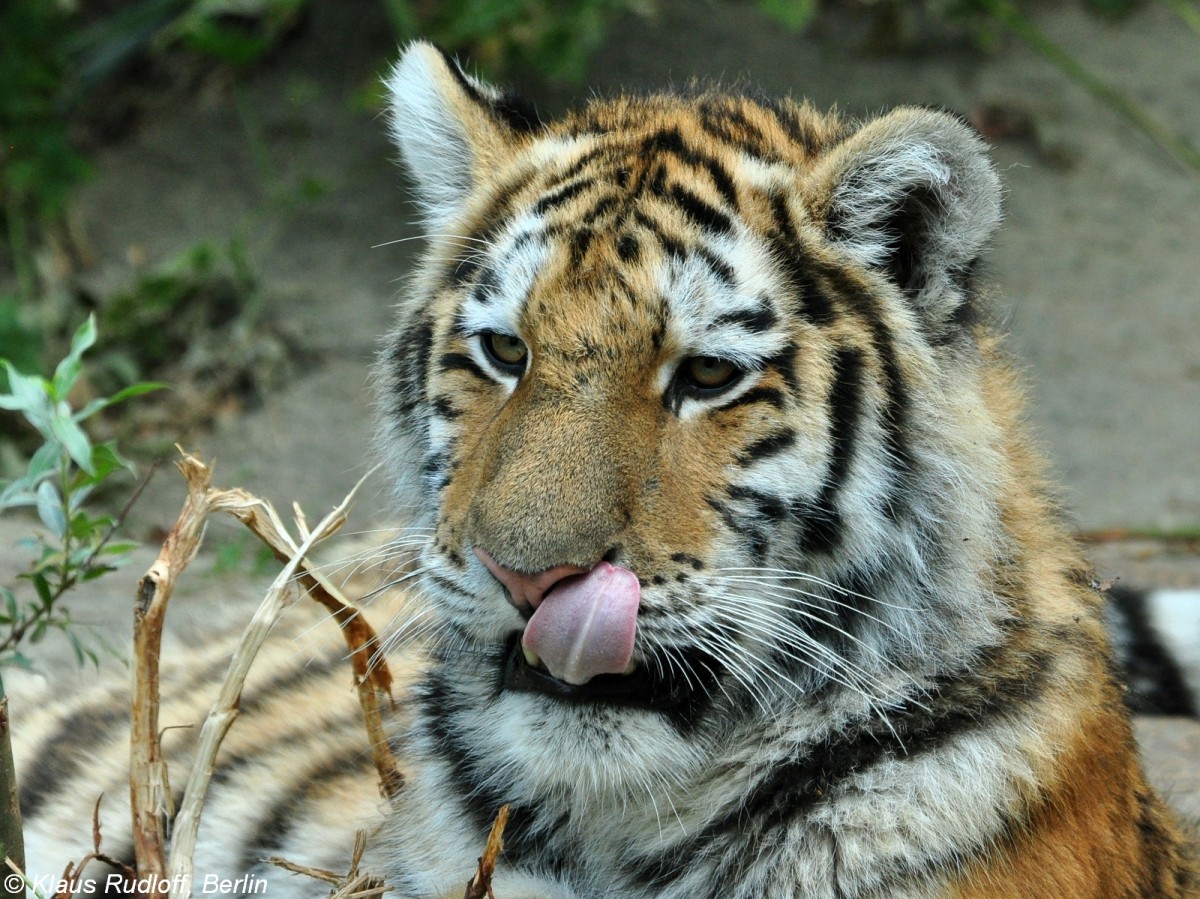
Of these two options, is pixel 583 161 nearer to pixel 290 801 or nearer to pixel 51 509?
pixel 51 509

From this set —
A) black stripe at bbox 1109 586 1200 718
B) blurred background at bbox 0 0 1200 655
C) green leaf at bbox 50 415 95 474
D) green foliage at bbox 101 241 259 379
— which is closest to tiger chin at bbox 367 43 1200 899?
green leaf at bbox 50 415 95 474

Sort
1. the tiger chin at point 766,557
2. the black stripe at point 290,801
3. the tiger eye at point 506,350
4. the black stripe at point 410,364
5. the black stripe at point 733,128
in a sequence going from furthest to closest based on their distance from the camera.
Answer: the black stripe at point 290,801 < the black stripe at point 410,364 < the black stripe at point 733,128 < the tiger eye at point 506,350 < the tiger chin at point 766,557

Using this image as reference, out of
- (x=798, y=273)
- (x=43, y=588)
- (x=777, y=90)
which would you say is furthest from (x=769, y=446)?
(x=777, y=90)

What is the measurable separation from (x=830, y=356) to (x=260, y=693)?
6.18 ft

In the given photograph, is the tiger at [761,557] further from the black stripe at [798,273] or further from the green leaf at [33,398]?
the green leaf at [33,398]

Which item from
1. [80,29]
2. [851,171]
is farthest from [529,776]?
[80,29]

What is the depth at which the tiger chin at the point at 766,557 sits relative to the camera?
2.21 meters

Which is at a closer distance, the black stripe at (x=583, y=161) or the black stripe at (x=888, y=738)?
the black stripe at (x=888, y=738)

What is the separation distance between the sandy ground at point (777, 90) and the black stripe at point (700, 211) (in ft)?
10.8

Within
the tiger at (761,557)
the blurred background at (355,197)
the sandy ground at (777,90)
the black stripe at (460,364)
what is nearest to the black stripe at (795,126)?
the tiger at (761,557)

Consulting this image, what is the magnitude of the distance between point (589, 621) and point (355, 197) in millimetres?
5434

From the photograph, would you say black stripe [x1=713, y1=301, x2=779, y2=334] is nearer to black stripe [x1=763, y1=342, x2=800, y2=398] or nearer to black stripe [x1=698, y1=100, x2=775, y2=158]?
black stripe [x1=763, y1=342, x2=800, y2=398]

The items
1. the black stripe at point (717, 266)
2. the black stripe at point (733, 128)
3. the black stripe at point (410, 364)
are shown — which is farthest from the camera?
the black stripe at point (410, 364)

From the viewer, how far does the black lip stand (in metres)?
2.25
